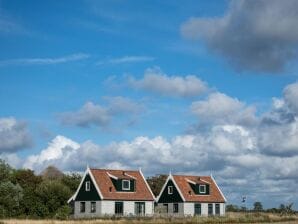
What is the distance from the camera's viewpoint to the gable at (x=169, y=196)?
83.8 m

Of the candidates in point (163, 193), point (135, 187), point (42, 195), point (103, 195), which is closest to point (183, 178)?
point (163, 193)

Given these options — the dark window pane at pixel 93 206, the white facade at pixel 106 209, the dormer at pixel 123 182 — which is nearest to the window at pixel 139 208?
the white facade at pixel 106 209

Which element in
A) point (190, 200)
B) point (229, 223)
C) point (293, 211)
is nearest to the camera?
point (229, 223)

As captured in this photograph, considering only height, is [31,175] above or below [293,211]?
above

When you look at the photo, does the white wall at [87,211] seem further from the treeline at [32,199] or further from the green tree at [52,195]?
the green tree at [52,195]

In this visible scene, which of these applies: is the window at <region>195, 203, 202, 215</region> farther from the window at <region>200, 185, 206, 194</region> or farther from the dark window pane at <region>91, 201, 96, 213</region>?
the dark window pane at <region>91, 201, 96, 213</region>

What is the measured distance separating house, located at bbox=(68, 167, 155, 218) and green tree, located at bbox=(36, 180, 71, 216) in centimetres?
128

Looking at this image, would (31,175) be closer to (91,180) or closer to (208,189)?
(91,180)

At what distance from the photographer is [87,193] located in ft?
253

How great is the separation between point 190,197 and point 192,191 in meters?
1.63

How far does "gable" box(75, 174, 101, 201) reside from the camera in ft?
249

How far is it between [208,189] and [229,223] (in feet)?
83.1

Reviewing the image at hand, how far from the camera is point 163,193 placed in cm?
8650

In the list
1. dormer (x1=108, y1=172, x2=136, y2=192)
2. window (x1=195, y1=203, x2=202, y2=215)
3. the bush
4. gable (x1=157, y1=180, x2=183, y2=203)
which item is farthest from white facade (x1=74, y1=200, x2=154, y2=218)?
window (x1=195, y1=203, x2=202, y2=215)
